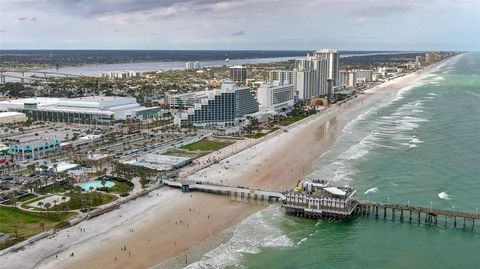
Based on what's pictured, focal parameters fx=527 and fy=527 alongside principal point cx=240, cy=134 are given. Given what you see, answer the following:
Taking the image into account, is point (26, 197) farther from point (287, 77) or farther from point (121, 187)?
point (287, 77)

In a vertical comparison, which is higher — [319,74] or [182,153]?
[319,74]

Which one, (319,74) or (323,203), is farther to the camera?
(319,74)

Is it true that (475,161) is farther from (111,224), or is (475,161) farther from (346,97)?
(346,97)

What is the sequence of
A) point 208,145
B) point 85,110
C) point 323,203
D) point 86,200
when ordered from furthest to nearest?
point 85,110, point 208,145, point 86,200, point 323,203

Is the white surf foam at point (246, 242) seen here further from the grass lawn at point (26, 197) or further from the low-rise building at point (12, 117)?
the low-rise building at point (12, 117)

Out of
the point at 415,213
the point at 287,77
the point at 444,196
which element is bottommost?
the point at 415,213

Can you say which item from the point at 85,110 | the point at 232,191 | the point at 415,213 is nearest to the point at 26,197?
the point at 232,191
